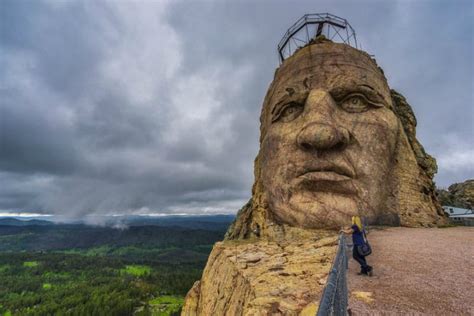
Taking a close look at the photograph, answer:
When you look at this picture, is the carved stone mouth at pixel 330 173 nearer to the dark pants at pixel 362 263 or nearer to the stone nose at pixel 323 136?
the stone nose at pixel 323 136

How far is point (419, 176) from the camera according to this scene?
12.4 metres

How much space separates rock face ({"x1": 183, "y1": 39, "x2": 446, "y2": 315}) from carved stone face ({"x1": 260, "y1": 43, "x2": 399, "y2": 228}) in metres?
0.04

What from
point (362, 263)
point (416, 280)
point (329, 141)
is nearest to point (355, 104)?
point (329, 141)

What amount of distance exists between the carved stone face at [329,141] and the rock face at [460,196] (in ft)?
Result: 52.8

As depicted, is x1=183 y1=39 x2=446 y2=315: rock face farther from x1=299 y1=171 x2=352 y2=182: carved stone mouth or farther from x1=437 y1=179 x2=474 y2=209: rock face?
x1=437 y1=179 x2=474 y2=209: rock face

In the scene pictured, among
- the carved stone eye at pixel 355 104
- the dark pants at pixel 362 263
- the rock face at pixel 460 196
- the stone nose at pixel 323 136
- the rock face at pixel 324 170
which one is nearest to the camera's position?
the dark pants at pixel 362 263

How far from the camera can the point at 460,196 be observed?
2269 centimetres

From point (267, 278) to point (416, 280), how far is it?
279cm

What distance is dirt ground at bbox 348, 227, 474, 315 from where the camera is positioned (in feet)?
12.1

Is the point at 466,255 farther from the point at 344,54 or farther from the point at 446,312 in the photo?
the point at 344,54

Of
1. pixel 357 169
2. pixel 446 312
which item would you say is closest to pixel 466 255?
pixel 446 312

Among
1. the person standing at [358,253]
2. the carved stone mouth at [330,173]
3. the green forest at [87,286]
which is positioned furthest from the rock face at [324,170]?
the green forest at [87,286]

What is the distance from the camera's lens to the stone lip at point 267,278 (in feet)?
14.7

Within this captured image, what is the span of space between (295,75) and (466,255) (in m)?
9.42
